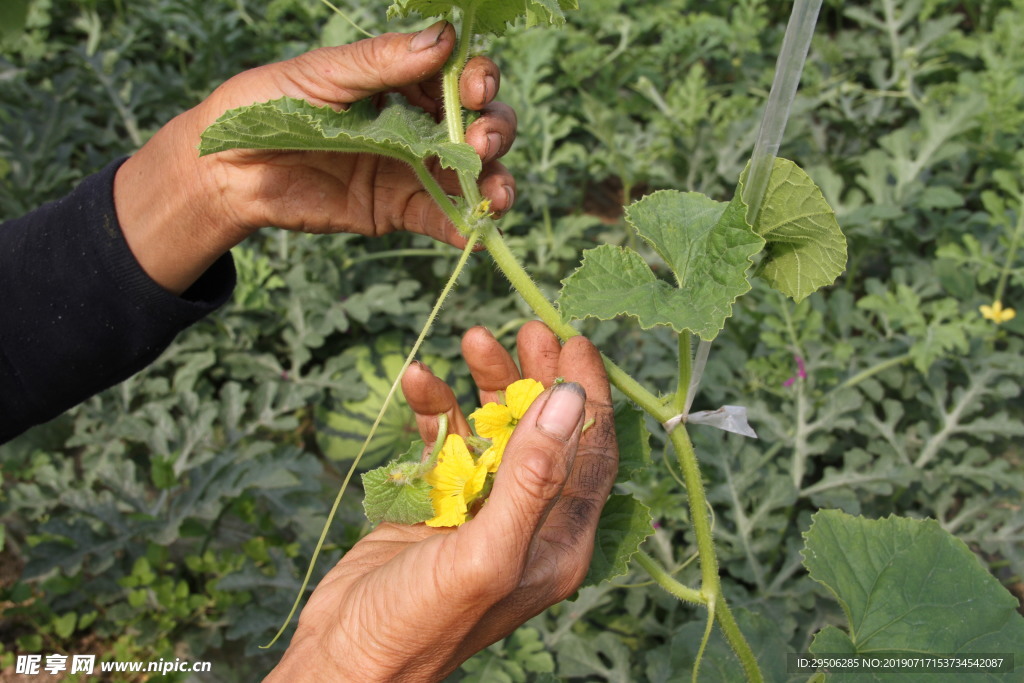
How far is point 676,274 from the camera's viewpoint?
1628 mm

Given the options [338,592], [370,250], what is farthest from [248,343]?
[338,592]

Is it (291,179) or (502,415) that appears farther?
(291,179)

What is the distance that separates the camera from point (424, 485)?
1.67 meters

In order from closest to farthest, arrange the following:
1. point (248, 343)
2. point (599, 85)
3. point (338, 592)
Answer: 1. point (338, 592)
2. point (248, 343)
3. point (599, 85)

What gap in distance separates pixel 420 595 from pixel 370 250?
3.00m

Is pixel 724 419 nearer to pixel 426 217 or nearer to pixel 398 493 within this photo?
pixel 398 493

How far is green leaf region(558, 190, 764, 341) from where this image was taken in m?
1.45

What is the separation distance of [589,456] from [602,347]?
1.91 m

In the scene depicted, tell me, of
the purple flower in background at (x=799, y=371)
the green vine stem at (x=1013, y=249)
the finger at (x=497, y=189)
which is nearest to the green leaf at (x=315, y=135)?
the finger at (x=497, y=189)

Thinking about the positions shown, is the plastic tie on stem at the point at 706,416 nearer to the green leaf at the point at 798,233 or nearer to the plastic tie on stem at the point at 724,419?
the plastic tie on stem at the point at 724,419

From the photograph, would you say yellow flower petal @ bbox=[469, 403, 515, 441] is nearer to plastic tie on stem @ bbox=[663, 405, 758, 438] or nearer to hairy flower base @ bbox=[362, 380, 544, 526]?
hairy flower base @ bbox=[362, 380, 544, 526]

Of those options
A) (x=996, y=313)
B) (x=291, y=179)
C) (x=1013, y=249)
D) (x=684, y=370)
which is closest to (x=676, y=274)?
(x=684, y=370)

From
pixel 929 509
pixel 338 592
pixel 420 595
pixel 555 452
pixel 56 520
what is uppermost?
pixel 555 452

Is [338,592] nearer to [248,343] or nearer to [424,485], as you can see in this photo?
[424,485]
